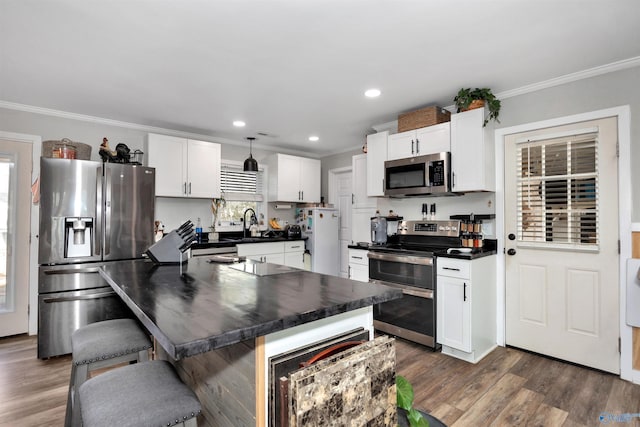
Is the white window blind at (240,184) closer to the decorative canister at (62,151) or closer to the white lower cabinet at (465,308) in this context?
the decorative canister at (62,151)

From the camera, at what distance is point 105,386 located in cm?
114

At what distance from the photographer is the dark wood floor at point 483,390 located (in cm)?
202

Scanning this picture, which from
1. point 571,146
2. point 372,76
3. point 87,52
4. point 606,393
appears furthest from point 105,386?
point 571,146

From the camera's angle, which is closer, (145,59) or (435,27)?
(435,27)

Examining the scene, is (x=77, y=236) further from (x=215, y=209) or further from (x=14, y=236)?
(x=215, y=209)

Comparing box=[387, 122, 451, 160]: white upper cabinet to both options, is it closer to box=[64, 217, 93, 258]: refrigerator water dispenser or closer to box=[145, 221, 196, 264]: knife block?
box=[145, 221, 196, 264]: knife block

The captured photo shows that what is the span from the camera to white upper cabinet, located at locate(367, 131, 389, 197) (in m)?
3.78

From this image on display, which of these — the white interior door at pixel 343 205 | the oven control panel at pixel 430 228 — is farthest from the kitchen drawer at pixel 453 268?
the white interior door at pixel 343 205

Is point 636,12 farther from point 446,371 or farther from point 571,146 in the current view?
point 446,371

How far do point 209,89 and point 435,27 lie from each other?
6.60 ft

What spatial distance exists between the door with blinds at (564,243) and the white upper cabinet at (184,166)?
3548 millimetres

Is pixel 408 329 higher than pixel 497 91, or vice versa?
pixel 497 91

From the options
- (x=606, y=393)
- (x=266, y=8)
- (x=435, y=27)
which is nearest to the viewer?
(x=266, y=8)

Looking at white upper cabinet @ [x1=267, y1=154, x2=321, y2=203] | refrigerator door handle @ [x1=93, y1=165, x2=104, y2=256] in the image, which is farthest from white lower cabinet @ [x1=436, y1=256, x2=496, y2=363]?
refrigerator door handle @ [x1=93, y1=165, x2=104, y2=256]
